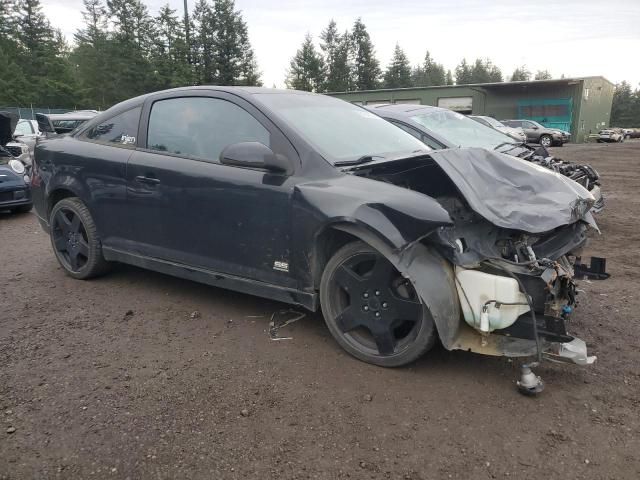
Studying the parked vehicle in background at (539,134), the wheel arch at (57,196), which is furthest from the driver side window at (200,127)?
the parked vehicle in background at (539,134)

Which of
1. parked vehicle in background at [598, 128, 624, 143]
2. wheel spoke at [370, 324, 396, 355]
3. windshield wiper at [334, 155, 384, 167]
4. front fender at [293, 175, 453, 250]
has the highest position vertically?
windshield wiper at [334, 155, 384, 167]

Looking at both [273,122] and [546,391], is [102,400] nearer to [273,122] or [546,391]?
[273,122]

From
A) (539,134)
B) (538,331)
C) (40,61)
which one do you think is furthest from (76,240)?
(40,61)

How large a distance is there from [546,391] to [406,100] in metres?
41.6

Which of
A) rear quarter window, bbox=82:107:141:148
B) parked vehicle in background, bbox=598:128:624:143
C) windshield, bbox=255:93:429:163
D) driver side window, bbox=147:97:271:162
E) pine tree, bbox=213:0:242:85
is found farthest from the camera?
pine tree, bbox=213:0:242:85

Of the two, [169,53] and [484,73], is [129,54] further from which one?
[484,73]

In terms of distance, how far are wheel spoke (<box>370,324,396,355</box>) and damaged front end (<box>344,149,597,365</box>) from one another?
0.34m

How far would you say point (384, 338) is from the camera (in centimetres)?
293

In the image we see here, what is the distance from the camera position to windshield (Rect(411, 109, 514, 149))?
6.88 m

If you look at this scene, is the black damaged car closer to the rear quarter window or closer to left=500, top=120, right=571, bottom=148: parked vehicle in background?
the rear quarter window

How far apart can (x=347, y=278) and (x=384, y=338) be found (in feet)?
1.35

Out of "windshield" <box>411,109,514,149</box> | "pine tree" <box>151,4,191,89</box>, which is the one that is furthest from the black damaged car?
"pine tree" <box>151,4,191,89</box>

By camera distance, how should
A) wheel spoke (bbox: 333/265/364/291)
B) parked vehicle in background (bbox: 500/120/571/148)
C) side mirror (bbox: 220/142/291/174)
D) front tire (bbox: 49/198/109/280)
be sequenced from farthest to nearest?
parked vehicle in background (bbox: 500/120/571/148) < front tire (bbox: 49/198/109/280) < side mirror (bbox: 220/142/291/174) < wheel spoke (bbox: 333/265/364/291)

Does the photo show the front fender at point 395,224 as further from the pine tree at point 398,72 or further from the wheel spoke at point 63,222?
the pine tree at point 398,72
